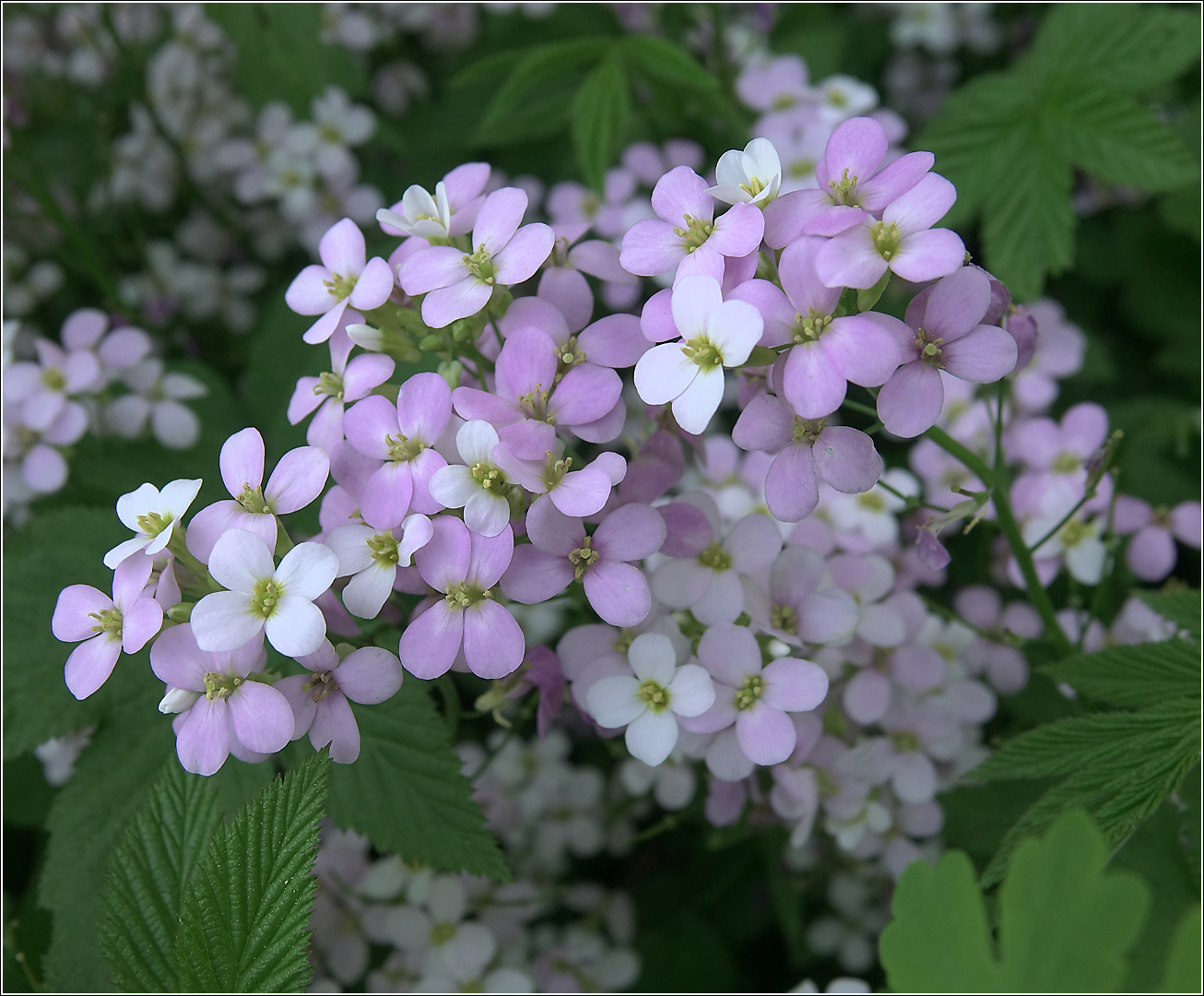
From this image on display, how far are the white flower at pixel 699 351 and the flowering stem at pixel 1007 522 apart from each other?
32 cm

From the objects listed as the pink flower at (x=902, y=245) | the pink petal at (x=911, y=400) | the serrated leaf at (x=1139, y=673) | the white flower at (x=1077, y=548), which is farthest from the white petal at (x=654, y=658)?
the white flower at (x=1077, y=548)

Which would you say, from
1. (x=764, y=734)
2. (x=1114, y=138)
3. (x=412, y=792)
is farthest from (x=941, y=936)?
(x=1114, y=138)

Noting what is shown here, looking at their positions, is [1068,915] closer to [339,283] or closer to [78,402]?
[339,283]

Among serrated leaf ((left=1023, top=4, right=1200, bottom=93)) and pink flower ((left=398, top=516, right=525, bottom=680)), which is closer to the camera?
pink flower ((left=398, top=516, right=525, bottom=680))

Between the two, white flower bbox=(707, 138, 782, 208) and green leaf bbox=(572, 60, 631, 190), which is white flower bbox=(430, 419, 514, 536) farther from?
green leaf bbox=(572, 60, 631, 190)

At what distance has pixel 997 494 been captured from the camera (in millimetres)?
1500

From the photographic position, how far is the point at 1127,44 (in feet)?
7.20

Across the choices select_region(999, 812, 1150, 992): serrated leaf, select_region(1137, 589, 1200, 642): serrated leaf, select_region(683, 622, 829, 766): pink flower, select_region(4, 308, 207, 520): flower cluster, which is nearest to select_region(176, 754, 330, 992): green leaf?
select_region(683, 622, 829, 766): pink flower

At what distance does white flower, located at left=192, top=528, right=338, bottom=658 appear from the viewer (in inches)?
44.5

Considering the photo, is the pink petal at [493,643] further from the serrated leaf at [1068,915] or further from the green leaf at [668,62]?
the green leaf at [668,62]

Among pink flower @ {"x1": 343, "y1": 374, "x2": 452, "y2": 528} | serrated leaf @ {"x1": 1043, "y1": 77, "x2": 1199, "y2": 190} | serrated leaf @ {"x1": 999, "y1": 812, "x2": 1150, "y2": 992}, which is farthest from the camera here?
serrated leaf @ {"x1": 1043, "y1": 77, "x2": 1199, "y2": 190}

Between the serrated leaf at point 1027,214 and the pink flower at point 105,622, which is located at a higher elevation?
the serrated leaf at point 1027,214

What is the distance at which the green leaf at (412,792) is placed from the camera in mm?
1446

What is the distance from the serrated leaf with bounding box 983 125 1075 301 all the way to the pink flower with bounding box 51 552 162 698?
1626 millimetres
